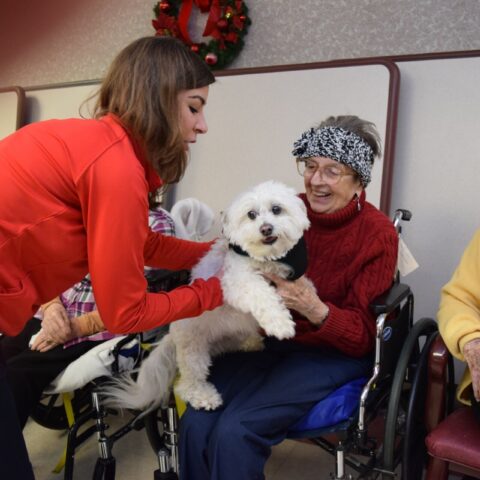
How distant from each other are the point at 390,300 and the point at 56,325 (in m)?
1.04

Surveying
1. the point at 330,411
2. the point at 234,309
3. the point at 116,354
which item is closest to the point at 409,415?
the point at 330,411

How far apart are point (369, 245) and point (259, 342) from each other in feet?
1.46

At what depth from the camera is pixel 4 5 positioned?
10.4ft

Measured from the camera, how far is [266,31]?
236 cm

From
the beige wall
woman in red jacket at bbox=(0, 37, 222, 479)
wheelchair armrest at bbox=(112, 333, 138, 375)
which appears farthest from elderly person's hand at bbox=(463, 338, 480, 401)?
the beige wall

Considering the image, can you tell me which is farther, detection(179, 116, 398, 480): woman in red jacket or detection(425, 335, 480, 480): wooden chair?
detection(179, 116, 398, 480): woman in red jacket

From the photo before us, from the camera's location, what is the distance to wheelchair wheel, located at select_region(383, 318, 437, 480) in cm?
129

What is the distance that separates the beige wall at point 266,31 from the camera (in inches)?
79.6

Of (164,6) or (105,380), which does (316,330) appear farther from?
(164,6)

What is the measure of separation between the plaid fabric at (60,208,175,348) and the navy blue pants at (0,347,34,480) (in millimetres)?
656

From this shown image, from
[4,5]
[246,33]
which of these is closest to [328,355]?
[246,33]

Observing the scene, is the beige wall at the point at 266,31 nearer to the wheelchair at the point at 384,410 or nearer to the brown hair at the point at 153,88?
the wheelchair at the point at 384,410

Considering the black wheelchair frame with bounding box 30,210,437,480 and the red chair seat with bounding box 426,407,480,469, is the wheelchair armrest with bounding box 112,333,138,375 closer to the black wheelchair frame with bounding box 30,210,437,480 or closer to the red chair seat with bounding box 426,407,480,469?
the black wheelchair frame with bounding box 30,210,437,480

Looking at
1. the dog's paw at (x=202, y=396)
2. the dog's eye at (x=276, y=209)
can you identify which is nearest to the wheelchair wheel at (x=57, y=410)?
the dog's paw at (x=202, y=396)
